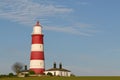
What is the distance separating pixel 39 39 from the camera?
265ft

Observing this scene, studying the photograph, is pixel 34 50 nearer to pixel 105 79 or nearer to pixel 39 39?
pixel 39 39

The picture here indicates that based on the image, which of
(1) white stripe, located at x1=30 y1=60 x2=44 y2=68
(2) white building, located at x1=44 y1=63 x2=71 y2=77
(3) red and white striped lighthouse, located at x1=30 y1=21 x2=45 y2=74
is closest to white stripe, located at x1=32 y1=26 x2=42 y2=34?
(3) red and white striped lighthouse, located at x1=30 y1=21 x2=45 y2=74

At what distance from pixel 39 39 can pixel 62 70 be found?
16113 mm

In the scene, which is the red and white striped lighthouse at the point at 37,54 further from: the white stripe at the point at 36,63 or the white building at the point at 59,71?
the white building at the point at 59,71

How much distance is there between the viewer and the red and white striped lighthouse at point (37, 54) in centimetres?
7931

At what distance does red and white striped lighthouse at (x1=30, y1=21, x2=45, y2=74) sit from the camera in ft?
260

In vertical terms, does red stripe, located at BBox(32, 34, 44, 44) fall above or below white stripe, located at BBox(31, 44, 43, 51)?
above

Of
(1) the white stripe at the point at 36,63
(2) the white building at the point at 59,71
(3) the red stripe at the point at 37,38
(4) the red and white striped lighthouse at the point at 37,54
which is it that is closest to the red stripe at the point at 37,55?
(4) the red and white striped lighthouse at the point at 37,54

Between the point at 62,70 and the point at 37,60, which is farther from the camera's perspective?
the point at 62,70

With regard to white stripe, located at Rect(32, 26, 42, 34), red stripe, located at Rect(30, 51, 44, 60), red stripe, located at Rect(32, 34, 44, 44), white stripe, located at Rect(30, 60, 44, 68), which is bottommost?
white stripe, located at Rect(30, 60, 44, 68)

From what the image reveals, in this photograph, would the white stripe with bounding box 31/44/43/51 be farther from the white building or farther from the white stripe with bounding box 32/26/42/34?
the white building

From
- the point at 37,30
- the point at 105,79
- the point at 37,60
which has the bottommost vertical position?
the point at 105,79

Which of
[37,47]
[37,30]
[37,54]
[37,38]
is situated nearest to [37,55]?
[37,54]

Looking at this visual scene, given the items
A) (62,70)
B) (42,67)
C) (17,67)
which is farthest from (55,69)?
(42,67)
